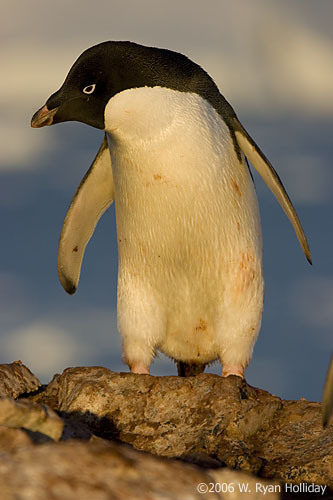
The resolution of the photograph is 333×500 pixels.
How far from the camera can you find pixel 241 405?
4.79 metres

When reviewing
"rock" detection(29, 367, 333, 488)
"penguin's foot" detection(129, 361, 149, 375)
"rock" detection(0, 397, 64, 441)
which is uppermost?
"penguin's foot" detection(129, 361, 149, 375)

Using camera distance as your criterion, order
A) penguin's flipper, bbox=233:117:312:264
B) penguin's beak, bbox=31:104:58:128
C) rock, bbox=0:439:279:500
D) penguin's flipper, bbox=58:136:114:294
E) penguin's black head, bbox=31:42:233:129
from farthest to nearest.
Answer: penguin's flipper, bbox=58:136:114:294, penguin's flipper, bbox=233:117:312:264, penguin's beak, bbox=31:104:58:128, penguin's black head, bbox=31:42:233:129, rock, bbox=0:439:279:500

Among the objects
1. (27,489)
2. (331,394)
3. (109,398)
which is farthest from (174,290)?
(27,489)

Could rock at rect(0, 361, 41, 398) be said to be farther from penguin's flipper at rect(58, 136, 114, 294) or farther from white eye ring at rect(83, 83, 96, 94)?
white eye ring at rect(83, 83, 96, 94)

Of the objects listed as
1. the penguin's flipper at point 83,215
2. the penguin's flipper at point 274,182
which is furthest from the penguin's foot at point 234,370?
the penguin's flipper at point 83,215

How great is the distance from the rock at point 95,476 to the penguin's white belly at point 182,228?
2.97 meters

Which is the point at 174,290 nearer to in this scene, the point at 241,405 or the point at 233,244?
the point at 233,244

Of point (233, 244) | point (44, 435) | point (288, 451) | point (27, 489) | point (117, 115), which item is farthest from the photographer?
point (233, 244)

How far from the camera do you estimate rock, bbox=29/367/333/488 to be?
452 cm

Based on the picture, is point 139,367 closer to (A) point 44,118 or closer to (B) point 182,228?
(B) point 182,228

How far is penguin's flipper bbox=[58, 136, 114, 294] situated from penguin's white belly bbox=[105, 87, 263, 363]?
592 mm

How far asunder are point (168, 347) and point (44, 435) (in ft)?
10.1

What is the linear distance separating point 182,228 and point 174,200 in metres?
0.22

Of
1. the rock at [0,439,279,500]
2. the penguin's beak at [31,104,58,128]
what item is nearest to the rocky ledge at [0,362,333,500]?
the rock at [0,439,279,500]
